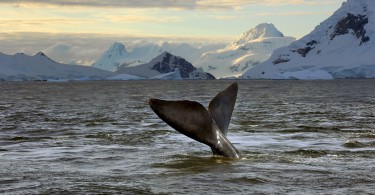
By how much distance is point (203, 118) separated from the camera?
13594mm

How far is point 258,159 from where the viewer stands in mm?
14766

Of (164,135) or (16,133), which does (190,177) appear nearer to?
(164,135)

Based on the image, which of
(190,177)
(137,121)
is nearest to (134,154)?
(190,177)

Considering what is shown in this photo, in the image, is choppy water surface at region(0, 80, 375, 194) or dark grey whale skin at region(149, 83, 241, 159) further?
dark grey whale skin at region(149, 83, 241, 159)

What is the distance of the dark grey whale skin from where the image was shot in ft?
42.1

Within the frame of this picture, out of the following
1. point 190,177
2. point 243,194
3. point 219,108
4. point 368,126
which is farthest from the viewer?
point 368,126

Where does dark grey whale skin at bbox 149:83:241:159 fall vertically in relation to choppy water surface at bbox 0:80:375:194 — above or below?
above

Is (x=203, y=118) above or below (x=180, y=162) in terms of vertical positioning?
above

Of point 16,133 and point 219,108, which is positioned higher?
point 219,108

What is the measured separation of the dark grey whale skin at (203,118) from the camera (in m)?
12.8

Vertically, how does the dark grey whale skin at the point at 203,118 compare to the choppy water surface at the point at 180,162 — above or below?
above

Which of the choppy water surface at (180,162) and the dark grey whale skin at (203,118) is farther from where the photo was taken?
the dark grey whale skin at (203,118)

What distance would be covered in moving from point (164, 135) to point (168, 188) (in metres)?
10.4

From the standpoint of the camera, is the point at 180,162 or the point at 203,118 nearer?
the point at 203,118
